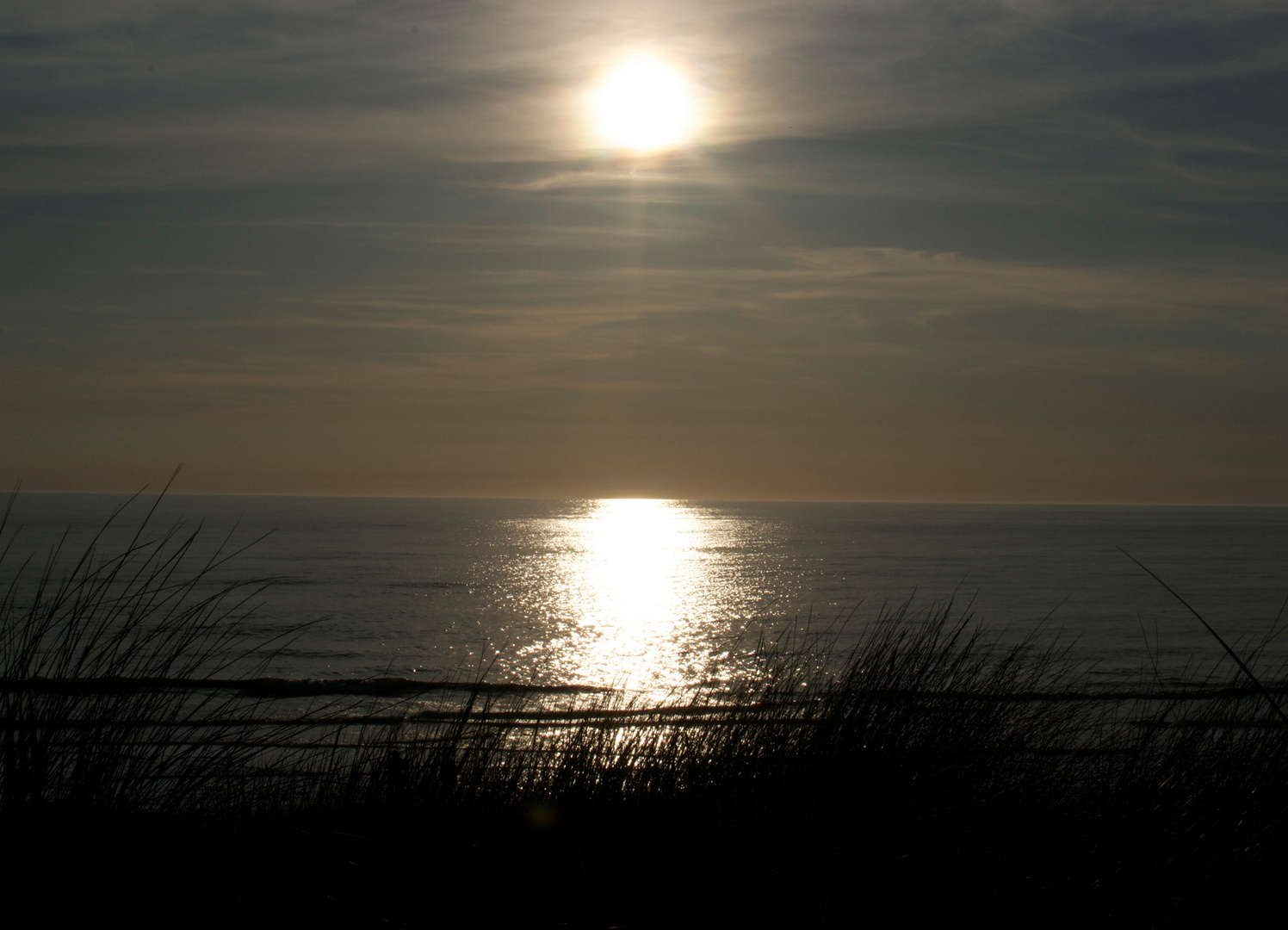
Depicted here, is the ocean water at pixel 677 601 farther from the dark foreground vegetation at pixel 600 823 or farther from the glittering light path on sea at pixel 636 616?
the dark foreground vegetation at pixel 600 823

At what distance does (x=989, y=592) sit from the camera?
140 ft

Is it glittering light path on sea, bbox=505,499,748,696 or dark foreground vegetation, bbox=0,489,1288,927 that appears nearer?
dark foreground vegetation, bbox=0,489,1288,927

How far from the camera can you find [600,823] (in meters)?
4.07

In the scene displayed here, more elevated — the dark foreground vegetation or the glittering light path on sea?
the glittering light path on sea

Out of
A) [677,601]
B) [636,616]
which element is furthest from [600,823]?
[677,601]

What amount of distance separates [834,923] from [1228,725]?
4.06 metres

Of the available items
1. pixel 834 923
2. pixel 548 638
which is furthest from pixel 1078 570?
pixel 834 923

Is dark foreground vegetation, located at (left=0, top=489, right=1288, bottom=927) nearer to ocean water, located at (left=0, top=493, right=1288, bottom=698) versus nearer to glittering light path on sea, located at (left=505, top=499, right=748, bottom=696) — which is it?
ocean water, located at (left=0, top=493, right=1288, bottom=698)

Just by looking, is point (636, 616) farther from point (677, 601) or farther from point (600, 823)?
point (600, 823)

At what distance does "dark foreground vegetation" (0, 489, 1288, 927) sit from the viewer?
3107 mm

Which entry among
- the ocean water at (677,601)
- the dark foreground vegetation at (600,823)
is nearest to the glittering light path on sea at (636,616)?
the ocean water at (677,601)

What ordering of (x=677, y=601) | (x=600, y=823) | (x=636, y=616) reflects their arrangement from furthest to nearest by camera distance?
(x=677, y=601) → (x=636, y=616) → (x=600, y=823)

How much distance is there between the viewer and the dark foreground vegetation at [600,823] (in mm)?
3107

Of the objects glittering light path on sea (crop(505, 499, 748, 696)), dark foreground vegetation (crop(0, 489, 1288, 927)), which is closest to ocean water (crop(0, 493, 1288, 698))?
glittering light path on sea (crop(505, 499, 748, 696))
